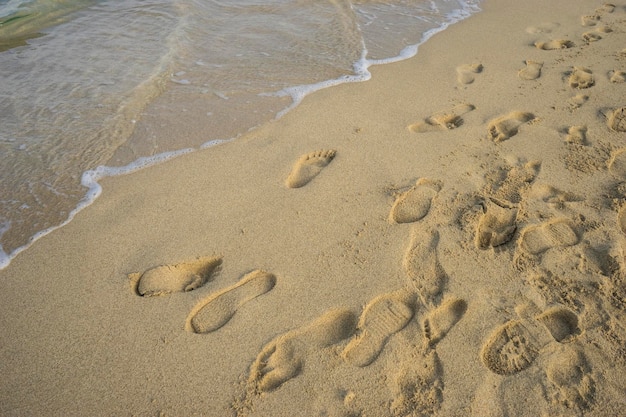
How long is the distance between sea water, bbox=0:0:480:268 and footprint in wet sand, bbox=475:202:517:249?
74.1 inches

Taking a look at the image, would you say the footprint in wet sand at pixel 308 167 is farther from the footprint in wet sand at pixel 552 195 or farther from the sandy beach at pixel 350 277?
the footprint in wet sand at pixel 552 195

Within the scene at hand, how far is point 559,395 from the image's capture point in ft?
5.40

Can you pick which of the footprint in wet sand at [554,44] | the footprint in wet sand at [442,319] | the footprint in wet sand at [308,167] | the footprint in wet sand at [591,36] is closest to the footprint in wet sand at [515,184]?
the footprint in wet sand at [442,319]

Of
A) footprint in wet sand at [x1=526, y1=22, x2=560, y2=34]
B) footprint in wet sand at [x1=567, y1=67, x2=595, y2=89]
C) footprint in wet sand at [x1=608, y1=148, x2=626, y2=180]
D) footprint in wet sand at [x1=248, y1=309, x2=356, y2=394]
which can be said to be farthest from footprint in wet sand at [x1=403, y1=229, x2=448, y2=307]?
footprint in wet sand at [x1=526, y1=22, x2=560, y2=34]

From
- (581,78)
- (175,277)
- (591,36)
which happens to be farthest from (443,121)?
(591,36)

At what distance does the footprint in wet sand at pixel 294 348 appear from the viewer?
5.86 feet

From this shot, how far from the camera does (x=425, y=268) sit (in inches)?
84.0

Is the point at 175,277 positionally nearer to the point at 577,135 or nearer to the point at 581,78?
the point at 577,135

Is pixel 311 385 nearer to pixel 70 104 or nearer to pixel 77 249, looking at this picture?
pixel 77 249

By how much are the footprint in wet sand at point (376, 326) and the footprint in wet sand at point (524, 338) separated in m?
0.37

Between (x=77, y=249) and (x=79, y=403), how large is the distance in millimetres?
945

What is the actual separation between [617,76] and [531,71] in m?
0.65

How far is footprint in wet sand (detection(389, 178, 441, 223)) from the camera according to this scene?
2432 millimetres

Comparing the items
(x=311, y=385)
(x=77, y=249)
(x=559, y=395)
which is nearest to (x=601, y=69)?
(x=559, y=395)
